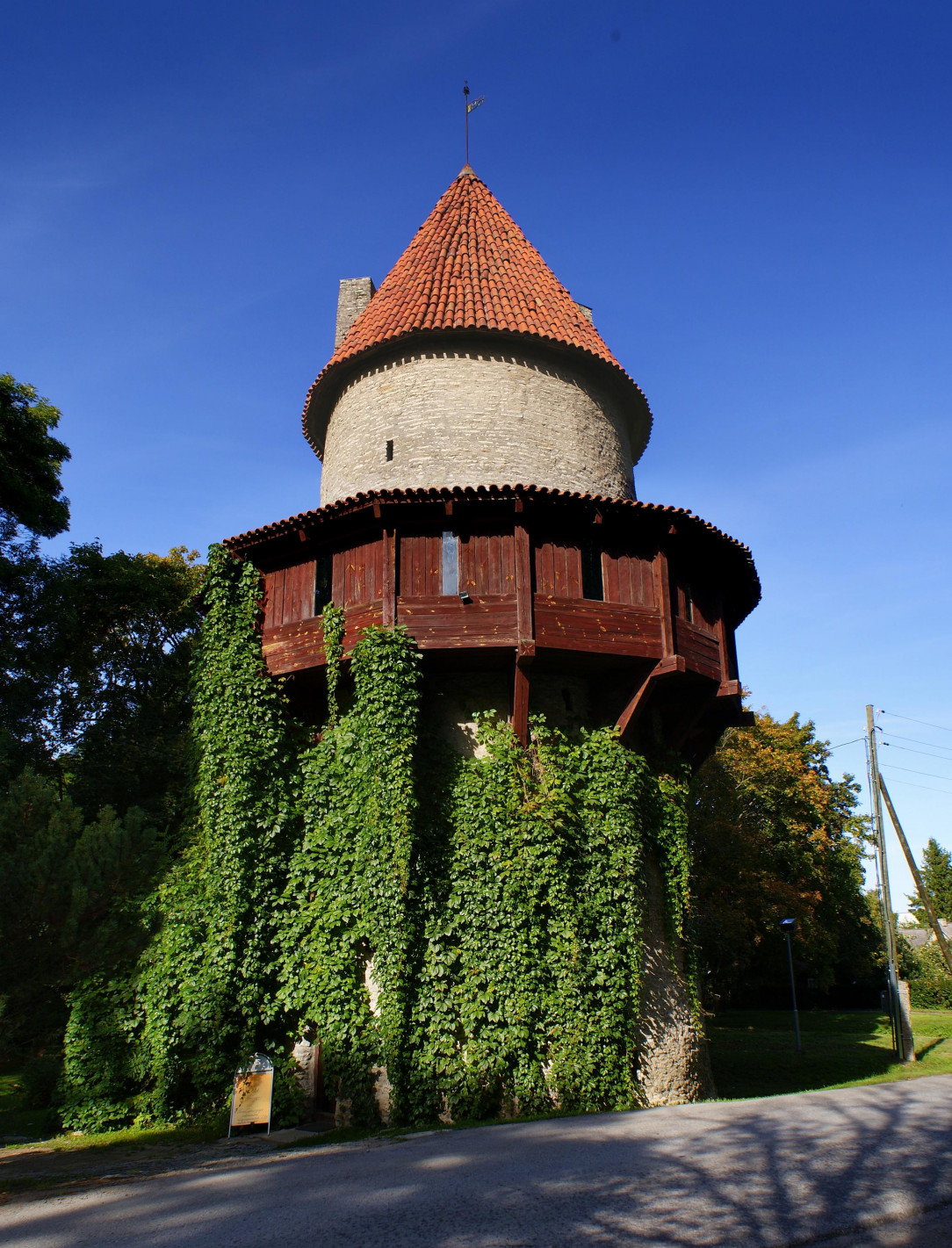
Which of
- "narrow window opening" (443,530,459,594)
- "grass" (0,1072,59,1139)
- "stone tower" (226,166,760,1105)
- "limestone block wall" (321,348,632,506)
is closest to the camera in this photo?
"stone tower" (226,166,760,1105)

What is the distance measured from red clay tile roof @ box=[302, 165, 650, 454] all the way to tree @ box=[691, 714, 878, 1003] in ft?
42.6

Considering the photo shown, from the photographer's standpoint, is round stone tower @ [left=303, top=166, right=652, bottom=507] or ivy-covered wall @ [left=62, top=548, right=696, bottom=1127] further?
round stone tower @ [left=303, top=166, right=652, bottom=507]

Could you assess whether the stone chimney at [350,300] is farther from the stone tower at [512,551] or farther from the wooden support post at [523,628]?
the wooden support post at [523,628]

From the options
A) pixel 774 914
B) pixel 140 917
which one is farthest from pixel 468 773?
pixel 774 914

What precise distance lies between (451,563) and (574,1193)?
814 centimetres

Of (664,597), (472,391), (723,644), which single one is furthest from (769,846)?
(472,391)

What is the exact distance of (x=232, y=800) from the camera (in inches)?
496

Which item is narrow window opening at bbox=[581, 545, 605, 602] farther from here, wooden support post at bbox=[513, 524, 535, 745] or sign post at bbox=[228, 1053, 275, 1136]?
sign post at bbox=[228, 1053, 275, 1136]

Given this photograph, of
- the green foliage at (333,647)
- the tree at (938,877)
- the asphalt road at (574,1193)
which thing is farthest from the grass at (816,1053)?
the tree at (938,877)

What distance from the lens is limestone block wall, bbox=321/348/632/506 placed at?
1423 cm

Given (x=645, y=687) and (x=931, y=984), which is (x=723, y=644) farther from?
(x=931, y=984)

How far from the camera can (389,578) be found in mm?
12523

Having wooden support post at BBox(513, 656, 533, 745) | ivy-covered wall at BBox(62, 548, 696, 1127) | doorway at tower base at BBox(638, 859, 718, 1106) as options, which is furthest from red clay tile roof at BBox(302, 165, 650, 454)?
doorway at tower base at BBox(638, 859, 718, 1106)

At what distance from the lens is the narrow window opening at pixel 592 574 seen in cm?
1302
